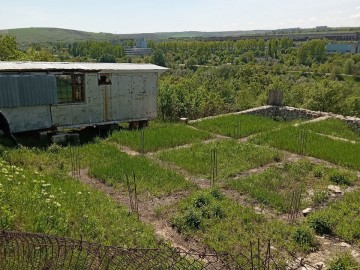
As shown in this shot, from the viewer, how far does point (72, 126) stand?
14.5 metres

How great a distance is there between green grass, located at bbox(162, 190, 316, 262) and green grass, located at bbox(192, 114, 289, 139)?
24.0 ft

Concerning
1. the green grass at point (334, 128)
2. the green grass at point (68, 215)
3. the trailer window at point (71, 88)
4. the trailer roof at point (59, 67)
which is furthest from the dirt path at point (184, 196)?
the green grass at point (334, 128)

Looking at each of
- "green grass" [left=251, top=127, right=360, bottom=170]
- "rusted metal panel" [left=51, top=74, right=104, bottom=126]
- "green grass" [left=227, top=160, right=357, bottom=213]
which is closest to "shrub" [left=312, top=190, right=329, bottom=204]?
"green grass" [left=227, top=160, right=357, bottom=213]

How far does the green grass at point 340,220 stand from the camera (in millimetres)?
7504

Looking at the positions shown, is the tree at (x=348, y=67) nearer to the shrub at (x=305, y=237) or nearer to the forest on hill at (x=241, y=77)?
the forest on hill at (x=241, y=77)

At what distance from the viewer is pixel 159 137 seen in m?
14.6

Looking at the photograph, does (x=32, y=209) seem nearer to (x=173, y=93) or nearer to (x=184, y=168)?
(x=184, y=168)

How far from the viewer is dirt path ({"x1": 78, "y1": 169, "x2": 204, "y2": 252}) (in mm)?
7258

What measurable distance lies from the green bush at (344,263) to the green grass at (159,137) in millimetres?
8207

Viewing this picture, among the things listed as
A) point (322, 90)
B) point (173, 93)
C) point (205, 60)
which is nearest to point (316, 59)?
point (205, 60)

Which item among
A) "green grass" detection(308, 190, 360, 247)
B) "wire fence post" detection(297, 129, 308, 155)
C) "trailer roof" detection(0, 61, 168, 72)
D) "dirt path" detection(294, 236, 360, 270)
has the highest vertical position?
"trailer roof" detection(0, 61, 168, 72)

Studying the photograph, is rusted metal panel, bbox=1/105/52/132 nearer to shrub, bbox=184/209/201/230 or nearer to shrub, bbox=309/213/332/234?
shrub, bbox=184/209/201/230

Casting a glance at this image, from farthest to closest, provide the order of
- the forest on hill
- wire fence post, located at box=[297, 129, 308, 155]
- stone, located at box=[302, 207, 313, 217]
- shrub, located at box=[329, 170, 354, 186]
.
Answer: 1. the forest on hill
2. wire fence post, located at box=[297, 129, 308, 155]
3. shrub, located at box=[329, 170, 354, 186]
4. stone, located at box=[302, 207, 313, 217]

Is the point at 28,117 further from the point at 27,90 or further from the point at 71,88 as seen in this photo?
the point at 71,88
